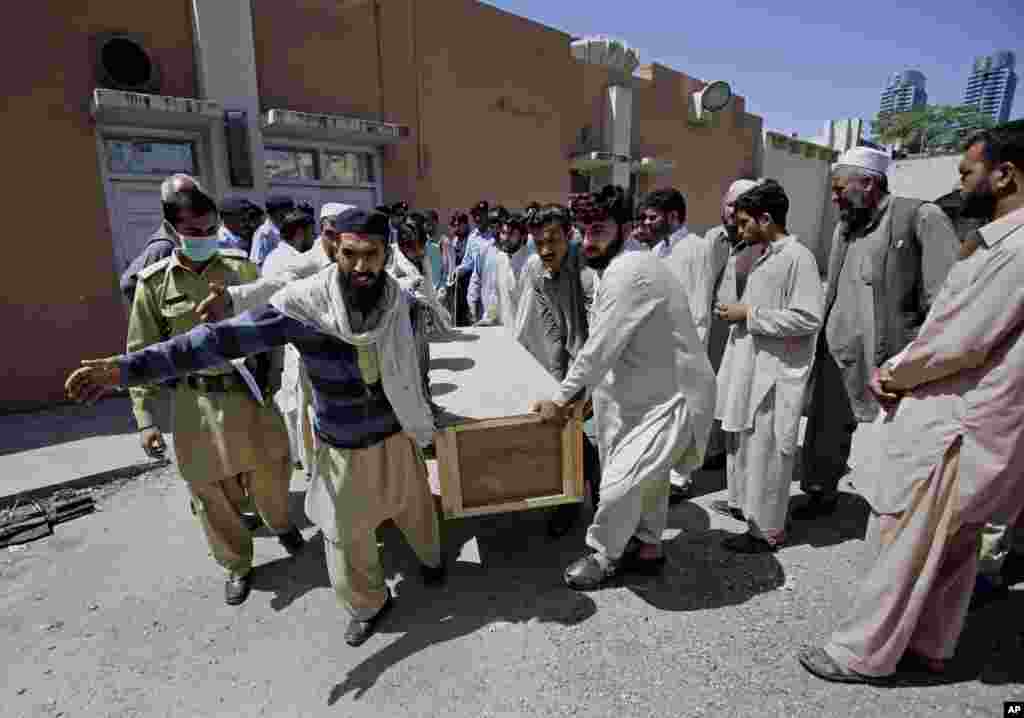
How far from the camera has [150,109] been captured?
209 inches

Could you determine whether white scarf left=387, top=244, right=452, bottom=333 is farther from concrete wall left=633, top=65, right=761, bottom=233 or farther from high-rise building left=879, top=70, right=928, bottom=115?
high-rise building left=879, top=70, right=928, bottom=115

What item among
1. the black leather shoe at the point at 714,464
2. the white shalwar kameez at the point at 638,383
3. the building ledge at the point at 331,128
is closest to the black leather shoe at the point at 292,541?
the white shalwar kameez at the point at 638,383

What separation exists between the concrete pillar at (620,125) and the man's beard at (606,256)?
9760 millimetres

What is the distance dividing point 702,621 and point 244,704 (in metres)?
1.91

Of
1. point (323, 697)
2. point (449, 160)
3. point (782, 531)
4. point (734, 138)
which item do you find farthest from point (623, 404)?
point (734, 138)

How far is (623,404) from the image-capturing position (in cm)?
248

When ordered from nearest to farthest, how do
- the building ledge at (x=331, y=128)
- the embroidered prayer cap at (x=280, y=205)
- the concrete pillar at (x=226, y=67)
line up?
the embroidered prayer cap at (x=280, y=205)
the concrete pillar at (x=226, y=67)
the building ledge at (x=331, y=128)

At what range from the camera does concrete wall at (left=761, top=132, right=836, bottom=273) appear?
18.6 metres

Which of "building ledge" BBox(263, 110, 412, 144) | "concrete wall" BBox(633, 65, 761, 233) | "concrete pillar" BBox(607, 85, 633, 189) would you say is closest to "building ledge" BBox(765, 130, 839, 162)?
"concrete wall" BBox(633, 65, 761, 233)

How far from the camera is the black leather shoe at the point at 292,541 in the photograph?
121 inches

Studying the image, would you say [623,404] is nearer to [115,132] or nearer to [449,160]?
[115,132]

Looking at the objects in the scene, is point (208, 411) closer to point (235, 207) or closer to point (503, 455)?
point (503, 455)

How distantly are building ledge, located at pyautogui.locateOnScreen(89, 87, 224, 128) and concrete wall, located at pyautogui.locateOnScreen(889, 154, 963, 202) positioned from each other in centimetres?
1856

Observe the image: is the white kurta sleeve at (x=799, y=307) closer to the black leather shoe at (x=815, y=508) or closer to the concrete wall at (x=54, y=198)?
the black leather shoe at (x=815, y=508)
